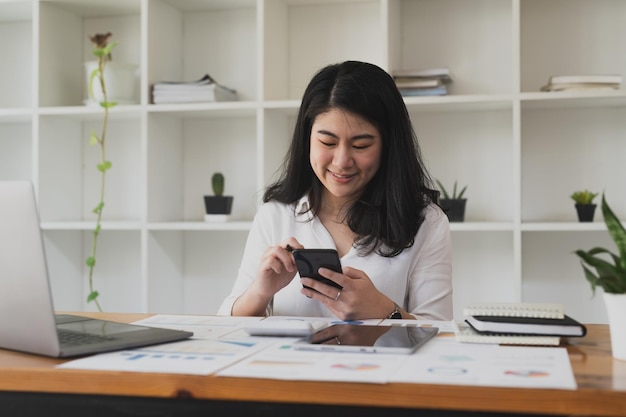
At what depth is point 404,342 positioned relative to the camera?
1326mm

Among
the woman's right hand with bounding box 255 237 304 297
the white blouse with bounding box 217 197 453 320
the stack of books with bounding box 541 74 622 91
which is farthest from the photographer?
the stack of books with bounding box 541 74 622 91

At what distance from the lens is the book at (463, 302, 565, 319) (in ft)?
4.69

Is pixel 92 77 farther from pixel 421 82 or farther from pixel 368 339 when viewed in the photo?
pixel 368 339

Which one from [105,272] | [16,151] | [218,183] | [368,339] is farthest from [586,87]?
[16,151]

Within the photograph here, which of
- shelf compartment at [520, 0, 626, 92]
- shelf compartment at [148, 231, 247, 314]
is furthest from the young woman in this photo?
shelf compartment at [148, 231, 247, 314]

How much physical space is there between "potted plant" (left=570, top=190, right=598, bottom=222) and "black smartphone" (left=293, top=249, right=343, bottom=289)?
1506 millimetres

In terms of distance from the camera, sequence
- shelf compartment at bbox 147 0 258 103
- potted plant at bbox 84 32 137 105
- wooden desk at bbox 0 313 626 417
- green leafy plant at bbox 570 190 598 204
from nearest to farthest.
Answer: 1. wooden desk at bbox 0 313 626 417
2. green leafy plant at bbox 570 190 598 204
3. potted plant at bbox 84 32 137 105
4. shelf compartment at bbox 147 0 258 103

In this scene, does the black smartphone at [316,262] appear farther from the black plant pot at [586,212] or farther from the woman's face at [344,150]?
the black plant pot at [586,212]

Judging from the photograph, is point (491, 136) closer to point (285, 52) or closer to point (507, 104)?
point (507, 104)

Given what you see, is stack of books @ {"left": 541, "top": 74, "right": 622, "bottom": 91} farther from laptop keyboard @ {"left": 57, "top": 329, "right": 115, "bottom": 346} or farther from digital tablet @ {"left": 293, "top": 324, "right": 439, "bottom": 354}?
laptop keyboard @ {"left": 57, "top": 329, "right": 115, "bottom": 346}

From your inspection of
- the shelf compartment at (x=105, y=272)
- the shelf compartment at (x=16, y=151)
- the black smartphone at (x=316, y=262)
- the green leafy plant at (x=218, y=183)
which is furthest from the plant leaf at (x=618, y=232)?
the shelf compartment at (x=16, y=151)

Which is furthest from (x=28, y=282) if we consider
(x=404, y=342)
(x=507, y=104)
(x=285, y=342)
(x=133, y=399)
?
(x=507, y=104)

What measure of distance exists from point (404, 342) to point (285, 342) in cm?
21

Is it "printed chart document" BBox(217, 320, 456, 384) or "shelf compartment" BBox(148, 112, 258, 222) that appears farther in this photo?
"shelf compartment" BBox(148, 112, 258, 222)
